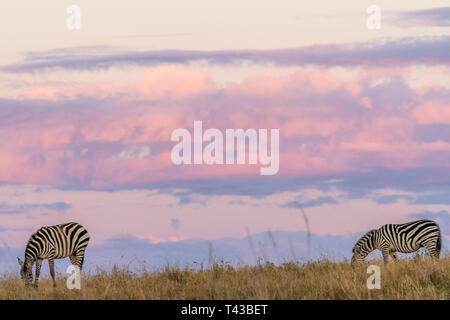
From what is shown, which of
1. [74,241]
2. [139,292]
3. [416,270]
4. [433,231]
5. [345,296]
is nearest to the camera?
[345,296]

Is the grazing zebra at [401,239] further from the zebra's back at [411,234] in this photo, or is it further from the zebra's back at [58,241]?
the zebra's back at [58,241]

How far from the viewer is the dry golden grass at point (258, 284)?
12.6m

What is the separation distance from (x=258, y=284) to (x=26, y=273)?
7.72m

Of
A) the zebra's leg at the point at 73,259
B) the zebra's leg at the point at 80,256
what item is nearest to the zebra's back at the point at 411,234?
the zebra's leg at the point at 80,256

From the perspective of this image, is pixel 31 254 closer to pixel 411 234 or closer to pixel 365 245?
pixel 365 245

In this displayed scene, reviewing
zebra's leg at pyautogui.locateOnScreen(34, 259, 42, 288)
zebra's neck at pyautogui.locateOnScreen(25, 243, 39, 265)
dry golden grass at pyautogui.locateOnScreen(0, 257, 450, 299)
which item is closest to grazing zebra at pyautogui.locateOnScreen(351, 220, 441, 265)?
dry golden grass at pyautogui.locateOnScreen(0, 257, 450, 299)

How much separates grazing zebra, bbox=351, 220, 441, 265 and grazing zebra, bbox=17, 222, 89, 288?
8731 mm

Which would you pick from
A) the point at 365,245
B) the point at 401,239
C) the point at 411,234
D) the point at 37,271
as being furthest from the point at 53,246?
the point at 411,234
